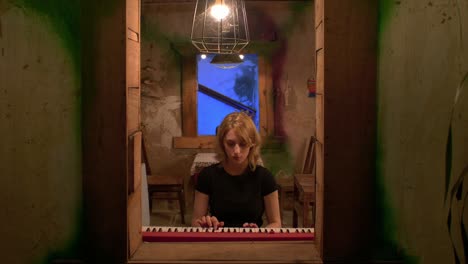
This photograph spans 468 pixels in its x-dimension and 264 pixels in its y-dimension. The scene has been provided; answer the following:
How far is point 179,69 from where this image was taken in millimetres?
6629

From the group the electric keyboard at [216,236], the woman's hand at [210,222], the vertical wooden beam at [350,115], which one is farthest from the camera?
the woman's hand at [210,222]

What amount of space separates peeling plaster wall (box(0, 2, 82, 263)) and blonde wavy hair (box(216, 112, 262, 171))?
1317mm

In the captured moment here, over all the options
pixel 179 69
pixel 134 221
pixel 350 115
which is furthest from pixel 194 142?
pixel 350 115

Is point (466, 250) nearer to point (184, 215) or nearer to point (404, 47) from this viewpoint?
point (404, 47)

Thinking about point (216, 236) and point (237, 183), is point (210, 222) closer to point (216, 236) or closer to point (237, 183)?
point (237, 183)

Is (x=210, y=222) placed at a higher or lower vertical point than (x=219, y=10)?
lower

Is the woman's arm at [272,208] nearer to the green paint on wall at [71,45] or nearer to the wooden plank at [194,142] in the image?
the green paint on wall at [71,45]

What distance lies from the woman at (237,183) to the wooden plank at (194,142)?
3694 mm

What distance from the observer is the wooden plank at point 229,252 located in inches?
62.9

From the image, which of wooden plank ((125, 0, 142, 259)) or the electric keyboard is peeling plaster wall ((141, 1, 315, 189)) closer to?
the electric keyboard

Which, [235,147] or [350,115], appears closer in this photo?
[350,115]

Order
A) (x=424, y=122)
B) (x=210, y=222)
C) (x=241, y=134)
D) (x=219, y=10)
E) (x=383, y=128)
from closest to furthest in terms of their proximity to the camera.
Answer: (x=424, y=122), (x=383, y=128), (x=210, y=222), (x=241, y=134), (x=219, y=10)

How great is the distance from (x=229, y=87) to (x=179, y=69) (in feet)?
2.30

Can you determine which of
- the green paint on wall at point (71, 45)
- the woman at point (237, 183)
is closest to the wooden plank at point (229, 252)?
the green paint on wall at point (71, 45)
